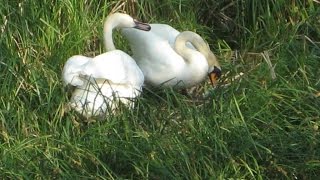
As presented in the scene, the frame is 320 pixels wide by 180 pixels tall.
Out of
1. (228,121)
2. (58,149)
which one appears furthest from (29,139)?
(228,121)

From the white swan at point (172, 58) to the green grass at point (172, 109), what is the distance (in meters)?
0.10

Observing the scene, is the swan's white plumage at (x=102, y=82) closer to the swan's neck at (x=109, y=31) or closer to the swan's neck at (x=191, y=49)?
the swan's neck at (x=109, y=31)

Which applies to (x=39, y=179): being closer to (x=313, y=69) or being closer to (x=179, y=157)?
(x=179, y=157)

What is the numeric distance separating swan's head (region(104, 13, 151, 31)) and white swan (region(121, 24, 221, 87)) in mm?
77

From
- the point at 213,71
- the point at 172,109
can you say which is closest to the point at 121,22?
the point at 213,71

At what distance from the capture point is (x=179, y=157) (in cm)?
386

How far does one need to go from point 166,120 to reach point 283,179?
0.56m

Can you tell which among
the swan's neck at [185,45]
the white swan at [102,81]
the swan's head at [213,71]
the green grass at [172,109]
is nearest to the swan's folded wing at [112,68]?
the white swan at [102,81]

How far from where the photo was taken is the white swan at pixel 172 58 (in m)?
4.83

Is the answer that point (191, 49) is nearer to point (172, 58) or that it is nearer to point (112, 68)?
point (172, 58)

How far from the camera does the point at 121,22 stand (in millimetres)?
4855

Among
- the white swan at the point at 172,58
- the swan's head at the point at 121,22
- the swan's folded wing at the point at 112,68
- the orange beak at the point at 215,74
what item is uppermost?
the swan's head at the point at 121,22

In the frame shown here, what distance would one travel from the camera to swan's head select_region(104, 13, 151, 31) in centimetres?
484

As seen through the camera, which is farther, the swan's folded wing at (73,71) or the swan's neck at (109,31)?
the swan's neck at (109,31)
